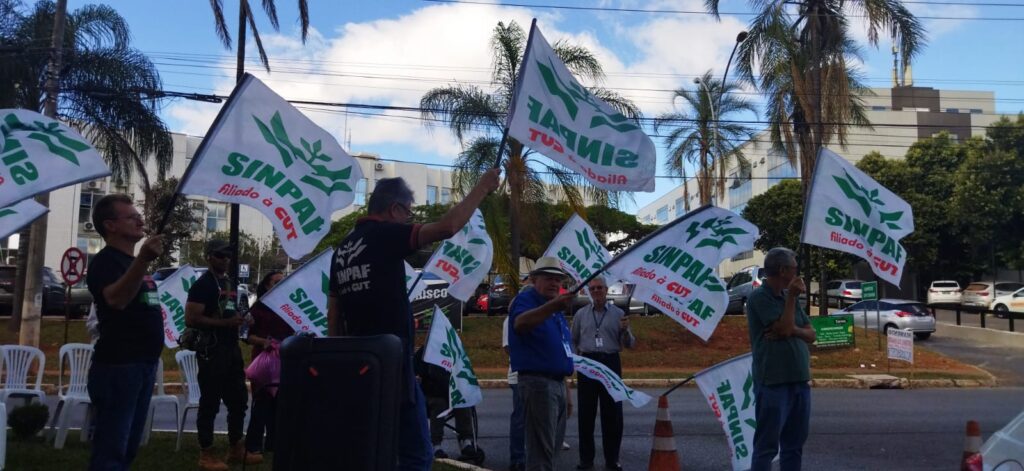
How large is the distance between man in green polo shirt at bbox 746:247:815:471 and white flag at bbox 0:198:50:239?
16.7ft

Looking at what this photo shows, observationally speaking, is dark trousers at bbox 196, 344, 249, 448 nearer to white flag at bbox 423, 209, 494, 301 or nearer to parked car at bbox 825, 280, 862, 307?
white flag at bbox 423, 209, 494, 301

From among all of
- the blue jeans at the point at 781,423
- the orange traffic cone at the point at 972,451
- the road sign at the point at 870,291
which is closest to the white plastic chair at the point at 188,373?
the blue jeans at the point at 781,423

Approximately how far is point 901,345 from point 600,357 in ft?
42.5

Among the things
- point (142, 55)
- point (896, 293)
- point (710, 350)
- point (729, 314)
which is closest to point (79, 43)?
point (142, 55)

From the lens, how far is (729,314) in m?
30.0

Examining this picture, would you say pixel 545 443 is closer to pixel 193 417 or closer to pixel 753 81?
pixel 193 417

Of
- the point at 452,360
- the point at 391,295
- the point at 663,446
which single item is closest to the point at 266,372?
the point at 452,360

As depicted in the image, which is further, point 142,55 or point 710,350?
point 710,350

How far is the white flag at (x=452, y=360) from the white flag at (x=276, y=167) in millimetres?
2361

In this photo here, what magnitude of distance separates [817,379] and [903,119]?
5003cm

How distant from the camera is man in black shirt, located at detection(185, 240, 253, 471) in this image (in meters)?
6.41

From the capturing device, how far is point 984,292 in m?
39.0

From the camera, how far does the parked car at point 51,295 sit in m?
25.6

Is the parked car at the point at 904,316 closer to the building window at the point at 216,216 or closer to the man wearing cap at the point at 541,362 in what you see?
the man wearing cap at the point at 541,362
